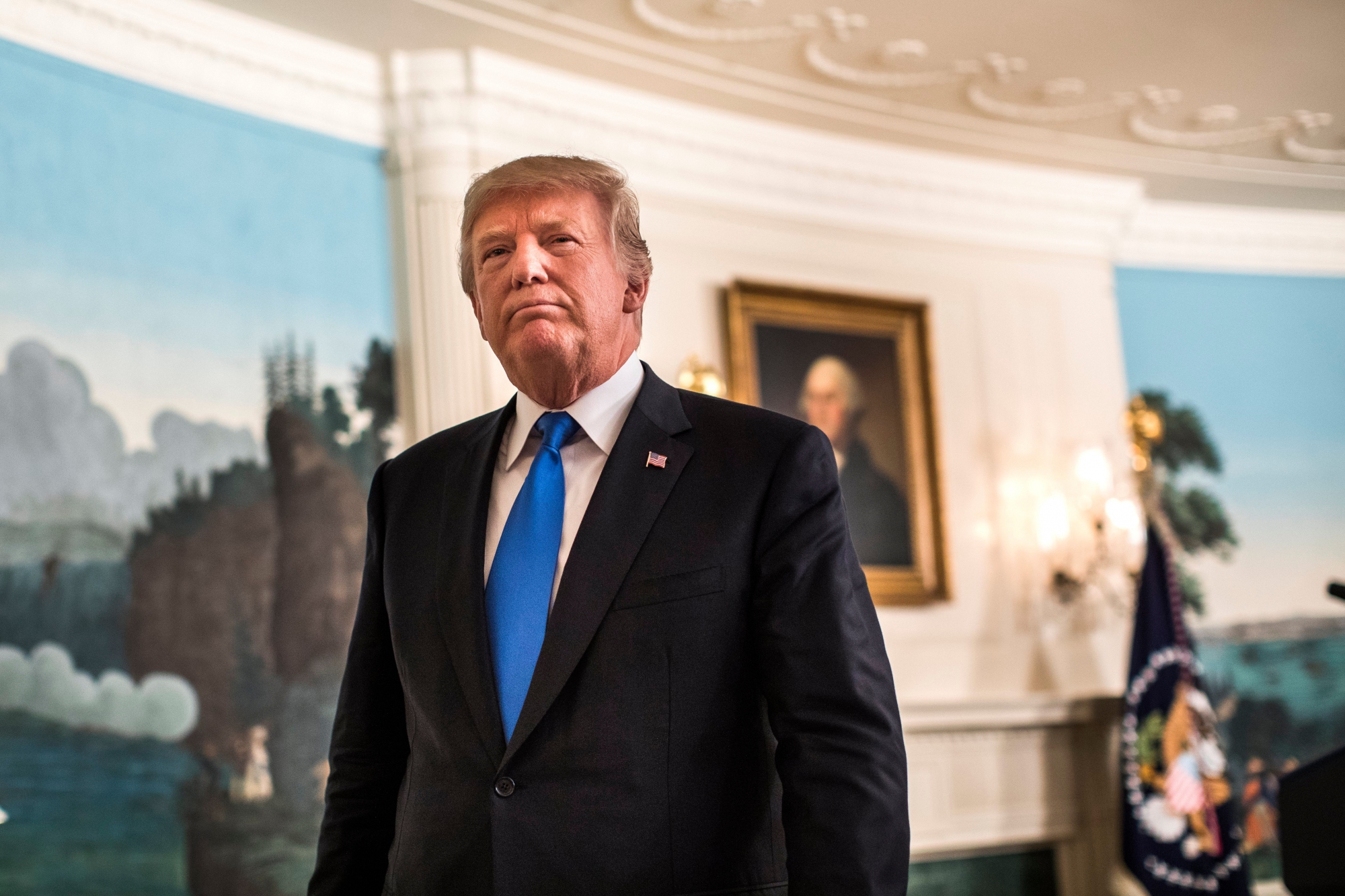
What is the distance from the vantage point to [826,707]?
1.72 m

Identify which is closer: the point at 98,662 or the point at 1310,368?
the point at 98,662

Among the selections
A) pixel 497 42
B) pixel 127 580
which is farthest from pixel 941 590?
pixel 127 580

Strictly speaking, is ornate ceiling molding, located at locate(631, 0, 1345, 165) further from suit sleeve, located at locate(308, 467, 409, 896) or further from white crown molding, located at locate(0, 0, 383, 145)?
suit sleeve, located at locate(308, 467, 409, 896)

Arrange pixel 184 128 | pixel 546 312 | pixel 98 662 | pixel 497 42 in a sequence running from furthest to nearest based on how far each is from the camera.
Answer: pixel 497 42 < pixel 184 128 < pixel 98 662 < pixel 546 312

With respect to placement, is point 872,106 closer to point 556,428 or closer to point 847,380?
point 847,380

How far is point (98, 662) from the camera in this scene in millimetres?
4766

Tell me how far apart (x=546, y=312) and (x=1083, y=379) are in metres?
6.63

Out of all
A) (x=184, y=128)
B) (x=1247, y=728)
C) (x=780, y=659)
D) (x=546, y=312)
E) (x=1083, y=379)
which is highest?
(x=184, y=128)

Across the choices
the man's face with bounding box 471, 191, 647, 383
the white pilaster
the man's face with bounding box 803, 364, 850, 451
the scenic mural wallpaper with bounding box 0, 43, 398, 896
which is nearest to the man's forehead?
the man's face with bounding box 471, 191, 647, 383

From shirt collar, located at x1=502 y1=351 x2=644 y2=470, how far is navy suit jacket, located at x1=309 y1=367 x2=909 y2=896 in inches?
2.1

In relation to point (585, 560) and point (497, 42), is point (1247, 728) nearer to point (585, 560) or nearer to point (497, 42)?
point (497, 42)

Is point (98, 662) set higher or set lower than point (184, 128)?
lower

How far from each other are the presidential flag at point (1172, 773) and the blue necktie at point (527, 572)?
560cm

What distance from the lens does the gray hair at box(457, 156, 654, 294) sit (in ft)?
6.56
